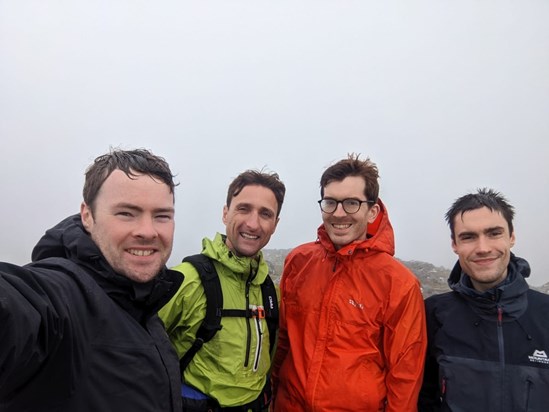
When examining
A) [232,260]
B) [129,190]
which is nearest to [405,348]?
[232,260]

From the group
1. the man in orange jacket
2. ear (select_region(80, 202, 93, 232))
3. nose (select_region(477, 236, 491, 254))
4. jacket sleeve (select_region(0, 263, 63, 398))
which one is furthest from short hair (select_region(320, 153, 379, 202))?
jacket sleeve (select_region(0, 263, 63, 398))

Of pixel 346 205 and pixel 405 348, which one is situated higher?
pixel 346 205

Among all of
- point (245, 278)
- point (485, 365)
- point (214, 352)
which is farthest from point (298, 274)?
point (485, 365)

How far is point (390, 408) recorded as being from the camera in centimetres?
461

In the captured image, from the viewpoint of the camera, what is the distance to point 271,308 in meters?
5.42

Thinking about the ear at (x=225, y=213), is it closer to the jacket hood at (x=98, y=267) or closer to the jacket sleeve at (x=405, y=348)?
the jacket hood at (x=98, y=267)

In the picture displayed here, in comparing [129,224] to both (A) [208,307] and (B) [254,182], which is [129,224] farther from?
(B) [254,182]

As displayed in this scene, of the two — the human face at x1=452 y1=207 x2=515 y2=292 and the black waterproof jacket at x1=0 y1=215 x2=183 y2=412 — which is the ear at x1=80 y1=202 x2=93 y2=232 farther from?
the human face at x1=452 y1=207 x2=515 y2=292

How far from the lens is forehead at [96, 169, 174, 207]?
10.8 ft

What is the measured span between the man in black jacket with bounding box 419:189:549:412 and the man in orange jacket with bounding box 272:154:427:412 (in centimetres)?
40

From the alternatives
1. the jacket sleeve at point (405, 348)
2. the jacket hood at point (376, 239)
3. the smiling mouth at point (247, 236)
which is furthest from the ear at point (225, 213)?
the jacket sleeve at point (405, 348)

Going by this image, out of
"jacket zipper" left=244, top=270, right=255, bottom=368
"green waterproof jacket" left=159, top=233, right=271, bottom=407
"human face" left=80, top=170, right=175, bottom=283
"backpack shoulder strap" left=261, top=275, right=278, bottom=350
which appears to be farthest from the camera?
"backpack shoulder strap" left=261, top=275, right=278, bottom=350

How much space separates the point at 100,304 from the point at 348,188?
13.0ft

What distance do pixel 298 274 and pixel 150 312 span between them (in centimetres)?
301
